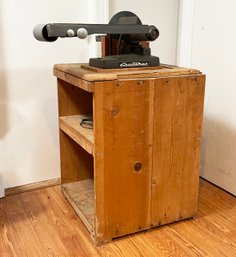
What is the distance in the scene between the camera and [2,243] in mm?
1590

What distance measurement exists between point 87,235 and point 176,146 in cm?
61

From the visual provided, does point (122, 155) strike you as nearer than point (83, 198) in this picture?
Yes

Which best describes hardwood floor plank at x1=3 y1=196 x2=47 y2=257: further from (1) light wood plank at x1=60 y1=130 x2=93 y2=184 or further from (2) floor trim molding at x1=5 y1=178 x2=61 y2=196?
(1) light wood plank at x1=60 y1=130 x2=93 y2=184

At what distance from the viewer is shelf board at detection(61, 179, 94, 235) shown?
169 cm

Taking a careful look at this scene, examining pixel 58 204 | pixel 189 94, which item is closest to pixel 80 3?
pixel 189 94

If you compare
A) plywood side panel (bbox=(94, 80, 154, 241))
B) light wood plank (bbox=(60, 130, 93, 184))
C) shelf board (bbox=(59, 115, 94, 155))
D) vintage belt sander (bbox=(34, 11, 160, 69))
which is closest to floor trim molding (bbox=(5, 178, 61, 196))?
light wood plank (bbox=(60, 130, 93, 184))

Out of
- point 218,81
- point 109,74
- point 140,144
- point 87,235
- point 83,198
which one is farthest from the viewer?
point 218,81

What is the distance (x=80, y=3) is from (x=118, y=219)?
1259mm

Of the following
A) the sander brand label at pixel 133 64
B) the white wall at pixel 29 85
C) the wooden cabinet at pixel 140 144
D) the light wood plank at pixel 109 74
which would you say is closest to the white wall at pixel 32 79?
the white wall at pixel 29 85

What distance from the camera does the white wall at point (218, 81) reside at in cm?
194

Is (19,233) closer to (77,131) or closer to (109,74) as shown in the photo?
(77,131)

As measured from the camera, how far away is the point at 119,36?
166 cm

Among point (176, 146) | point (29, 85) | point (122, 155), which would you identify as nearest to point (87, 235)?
point (122, 155)

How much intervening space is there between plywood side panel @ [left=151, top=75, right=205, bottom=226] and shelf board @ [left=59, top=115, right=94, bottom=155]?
31cm
